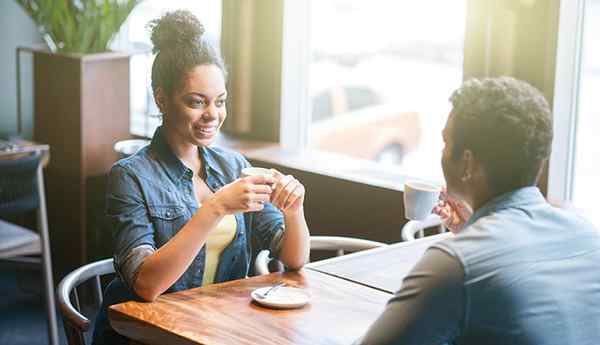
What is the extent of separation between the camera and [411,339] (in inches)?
64.0

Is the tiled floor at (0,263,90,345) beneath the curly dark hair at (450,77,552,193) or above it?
beneath

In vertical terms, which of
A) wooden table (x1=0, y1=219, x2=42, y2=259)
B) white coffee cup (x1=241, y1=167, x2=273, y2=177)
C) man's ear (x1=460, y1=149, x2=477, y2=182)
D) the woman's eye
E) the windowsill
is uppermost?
the woman's eye

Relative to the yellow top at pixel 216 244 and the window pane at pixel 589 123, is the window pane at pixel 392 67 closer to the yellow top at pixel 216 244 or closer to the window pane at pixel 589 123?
the window pane at pixel 589 123

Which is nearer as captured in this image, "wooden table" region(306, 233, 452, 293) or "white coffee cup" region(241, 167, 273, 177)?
"white coffee cup" region(241, 167, 273, 177)

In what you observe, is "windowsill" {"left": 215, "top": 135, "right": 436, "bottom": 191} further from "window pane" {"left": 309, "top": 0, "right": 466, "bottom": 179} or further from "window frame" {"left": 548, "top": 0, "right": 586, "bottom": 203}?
"window frame" {"left": 548, "top": 0, "right": 586, "bottom": 203}

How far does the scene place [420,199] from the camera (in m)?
2.40

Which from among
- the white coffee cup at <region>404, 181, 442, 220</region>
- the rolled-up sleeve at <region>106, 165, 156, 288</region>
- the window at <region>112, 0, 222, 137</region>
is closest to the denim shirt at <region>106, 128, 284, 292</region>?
the rolled-up sleeve at <region>106, 165, 156, 288</region>

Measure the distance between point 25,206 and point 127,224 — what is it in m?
1.79

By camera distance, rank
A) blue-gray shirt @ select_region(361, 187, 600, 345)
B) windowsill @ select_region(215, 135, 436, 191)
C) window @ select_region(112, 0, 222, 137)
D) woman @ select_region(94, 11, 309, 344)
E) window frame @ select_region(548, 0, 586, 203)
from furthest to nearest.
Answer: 1. window @ select_region(112, 0, 222, 137)
2. windowsill @ select_region(215, 135, 436, 191)
3. window frame @ select_region(548, 0, 586, 203)
4. woman @ select_region(94, 11, 309, 344)
5. blue-gray shirt @ select_region(361, 187, 600, 345)

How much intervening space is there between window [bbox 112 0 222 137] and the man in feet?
10.1

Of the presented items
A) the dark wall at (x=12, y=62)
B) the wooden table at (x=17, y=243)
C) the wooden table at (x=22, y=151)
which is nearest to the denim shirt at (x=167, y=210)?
the wooden table at (x=17, y=243)

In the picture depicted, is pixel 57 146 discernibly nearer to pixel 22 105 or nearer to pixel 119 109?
pixel 119 109

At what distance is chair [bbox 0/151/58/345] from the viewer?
12.9 ft

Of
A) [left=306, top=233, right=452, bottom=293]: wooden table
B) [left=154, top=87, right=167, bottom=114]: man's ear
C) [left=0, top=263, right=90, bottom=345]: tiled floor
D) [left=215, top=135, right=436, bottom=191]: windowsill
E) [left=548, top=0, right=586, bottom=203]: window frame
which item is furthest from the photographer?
[left=0, top=263, right=90, bottom=345]: tiled floor
